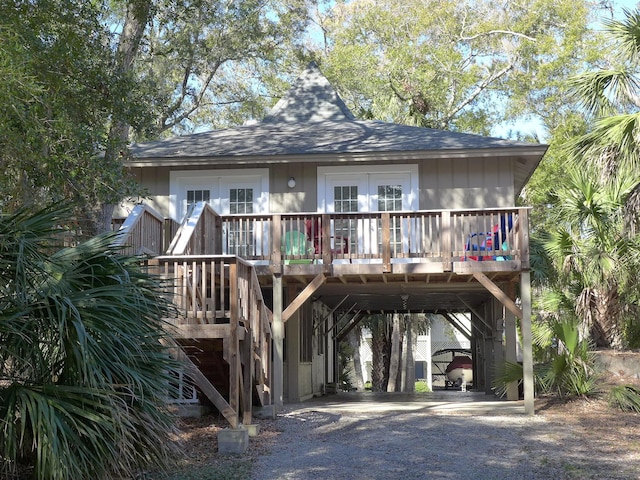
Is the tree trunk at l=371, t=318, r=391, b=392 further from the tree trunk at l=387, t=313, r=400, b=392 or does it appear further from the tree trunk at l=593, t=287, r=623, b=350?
the tree trunk at l=593, t=287, r=623, b=350

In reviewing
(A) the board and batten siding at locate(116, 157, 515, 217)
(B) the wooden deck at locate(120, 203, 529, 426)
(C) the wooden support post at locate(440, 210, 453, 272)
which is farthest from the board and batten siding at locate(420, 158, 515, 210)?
(C) the wooden support post at locate(440, 210, 453, 272)

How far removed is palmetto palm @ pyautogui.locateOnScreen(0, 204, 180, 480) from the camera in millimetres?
6180

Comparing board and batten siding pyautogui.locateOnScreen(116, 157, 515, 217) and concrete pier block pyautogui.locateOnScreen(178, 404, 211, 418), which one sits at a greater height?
board and batten siding pyautogui.locateOnScreen(116, 157, 515, 217)

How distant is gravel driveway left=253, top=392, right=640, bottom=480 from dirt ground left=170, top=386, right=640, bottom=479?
0.15ft

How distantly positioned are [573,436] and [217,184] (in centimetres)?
862

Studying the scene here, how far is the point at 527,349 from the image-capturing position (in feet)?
44.4

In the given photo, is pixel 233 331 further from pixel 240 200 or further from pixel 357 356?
pixel 357 356

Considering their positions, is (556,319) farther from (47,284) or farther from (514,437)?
(47,284)

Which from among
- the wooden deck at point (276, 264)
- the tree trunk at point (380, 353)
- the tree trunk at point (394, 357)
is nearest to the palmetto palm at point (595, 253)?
the wooden deck at point (276, 264)

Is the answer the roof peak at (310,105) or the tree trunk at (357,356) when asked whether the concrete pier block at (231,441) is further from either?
the tree trunk at (357,356)

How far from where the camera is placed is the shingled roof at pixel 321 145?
1556 centimetres

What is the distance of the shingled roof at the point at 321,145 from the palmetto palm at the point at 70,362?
897 centimetres

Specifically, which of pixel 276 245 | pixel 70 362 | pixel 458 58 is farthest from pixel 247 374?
pixel 458 58

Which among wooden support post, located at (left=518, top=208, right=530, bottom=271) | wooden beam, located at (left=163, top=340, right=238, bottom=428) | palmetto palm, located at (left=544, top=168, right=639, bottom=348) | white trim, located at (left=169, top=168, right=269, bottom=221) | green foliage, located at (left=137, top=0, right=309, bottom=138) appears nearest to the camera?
wooden beam, located at (left=163, top=340, right=238, bottom=428)
